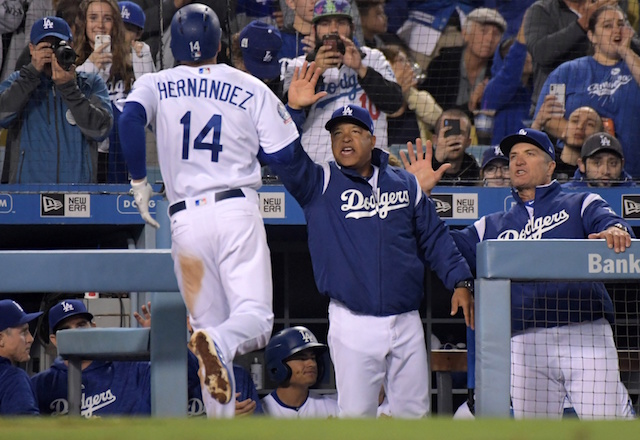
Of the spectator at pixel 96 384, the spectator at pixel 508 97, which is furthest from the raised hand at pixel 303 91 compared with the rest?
the spectator at pixel 508 97

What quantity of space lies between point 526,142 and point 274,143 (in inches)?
53.3

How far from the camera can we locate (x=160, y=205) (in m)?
4.22

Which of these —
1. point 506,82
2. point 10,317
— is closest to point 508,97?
point 506,82

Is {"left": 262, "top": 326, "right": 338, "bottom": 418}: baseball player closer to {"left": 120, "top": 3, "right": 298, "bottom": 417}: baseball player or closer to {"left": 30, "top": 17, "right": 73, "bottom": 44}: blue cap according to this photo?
{"left": 120, "top": 3, "right": 298, "bottom": 417}: baseball player

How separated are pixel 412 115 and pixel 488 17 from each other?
1.05m

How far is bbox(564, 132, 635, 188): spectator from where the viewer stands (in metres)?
6.94

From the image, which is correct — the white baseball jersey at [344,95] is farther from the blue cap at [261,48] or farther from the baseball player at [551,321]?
the baseball player at [551,321]

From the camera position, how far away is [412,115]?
24.6 ft

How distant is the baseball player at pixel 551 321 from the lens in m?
4.41

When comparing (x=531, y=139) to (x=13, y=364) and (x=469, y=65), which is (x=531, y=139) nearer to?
(x=13, y=364)

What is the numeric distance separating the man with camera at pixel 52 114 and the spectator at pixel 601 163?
3193 millimetres

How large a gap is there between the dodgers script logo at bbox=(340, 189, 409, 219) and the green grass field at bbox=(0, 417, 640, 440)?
252 cm

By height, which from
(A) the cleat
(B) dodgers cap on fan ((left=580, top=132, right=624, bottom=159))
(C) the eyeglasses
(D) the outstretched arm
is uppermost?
(B) dodgers cap on fan ((left=580, top=132, right=624, bottom=159))

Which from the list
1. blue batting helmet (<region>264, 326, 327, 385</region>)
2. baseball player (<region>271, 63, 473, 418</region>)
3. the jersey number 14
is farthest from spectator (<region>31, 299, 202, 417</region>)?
the jersey number 14
